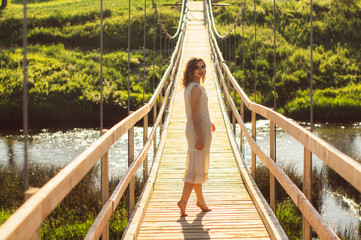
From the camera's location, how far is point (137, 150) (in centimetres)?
1421

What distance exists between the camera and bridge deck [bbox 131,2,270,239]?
12.5ft

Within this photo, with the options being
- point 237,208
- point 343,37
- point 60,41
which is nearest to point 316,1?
point 343,37

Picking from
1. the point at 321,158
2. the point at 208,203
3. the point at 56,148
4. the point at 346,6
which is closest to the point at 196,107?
the point at 208,203

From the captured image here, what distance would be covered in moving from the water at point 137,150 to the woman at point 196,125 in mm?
4734

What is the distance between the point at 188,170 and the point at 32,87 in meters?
20.2

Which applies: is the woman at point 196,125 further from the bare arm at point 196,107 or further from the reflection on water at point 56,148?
the reflection on water at point 56,148

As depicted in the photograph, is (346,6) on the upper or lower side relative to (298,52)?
upper

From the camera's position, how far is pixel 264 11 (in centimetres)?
3350

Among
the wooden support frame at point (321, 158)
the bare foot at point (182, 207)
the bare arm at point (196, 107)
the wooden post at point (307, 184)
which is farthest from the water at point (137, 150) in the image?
the wooden post at point (307, 184)

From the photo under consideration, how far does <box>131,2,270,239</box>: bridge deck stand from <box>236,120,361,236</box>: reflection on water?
221 centimetres

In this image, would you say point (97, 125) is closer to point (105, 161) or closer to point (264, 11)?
point (105, 161)

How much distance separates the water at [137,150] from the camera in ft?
30.2

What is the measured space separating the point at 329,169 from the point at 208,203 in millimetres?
6867

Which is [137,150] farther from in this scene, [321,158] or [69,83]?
[321,158]
